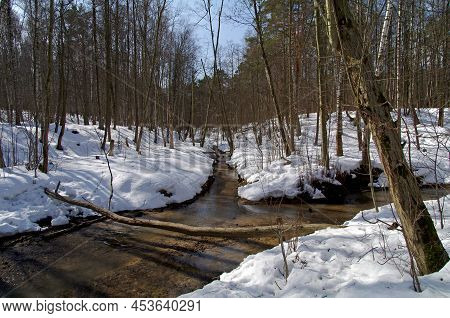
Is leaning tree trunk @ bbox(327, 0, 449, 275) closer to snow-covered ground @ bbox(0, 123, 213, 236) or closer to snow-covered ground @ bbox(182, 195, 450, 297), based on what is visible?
Result: snow-covered ground @ bbox(182, 195, 450, 297)

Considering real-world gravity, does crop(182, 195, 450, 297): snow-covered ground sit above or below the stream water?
above

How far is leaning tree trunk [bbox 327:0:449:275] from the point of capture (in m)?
3.05

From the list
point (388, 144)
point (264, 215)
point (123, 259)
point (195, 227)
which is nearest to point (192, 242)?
point (195, 227)

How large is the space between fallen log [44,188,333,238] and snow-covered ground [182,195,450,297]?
29.2 inches

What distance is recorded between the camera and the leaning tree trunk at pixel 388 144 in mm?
3051

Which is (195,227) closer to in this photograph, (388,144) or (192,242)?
(192,242)

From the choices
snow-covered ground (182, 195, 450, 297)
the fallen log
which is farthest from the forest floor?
the fallen log

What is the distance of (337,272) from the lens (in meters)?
3.57

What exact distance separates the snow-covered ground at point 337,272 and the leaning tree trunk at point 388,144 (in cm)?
22

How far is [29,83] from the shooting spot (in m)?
22.8

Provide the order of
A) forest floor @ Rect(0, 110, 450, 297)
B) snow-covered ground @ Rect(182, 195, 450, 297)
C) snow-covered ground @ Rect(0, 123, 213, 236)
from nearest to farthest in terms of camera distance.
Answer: snow-covered ground @ Rect(182, 195, 450, 297) < forest floor @ Rect(0, 110, 450, 297) < snow-covered ground @ Rect(0, 123, 213, 236)

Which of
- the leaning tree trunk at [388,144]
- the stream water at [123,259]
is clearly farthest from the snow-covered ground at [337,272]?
the stream water at [123,259]

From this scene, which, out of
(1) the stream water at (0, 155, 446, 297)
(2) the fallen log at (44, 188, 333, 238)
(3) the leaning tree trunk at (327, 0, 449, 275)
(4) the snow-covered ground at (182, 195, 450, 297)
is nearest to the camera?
(4) the snow-covered ground at (182, 195, 450, 297)

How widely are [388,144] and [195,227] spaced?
4.27m
